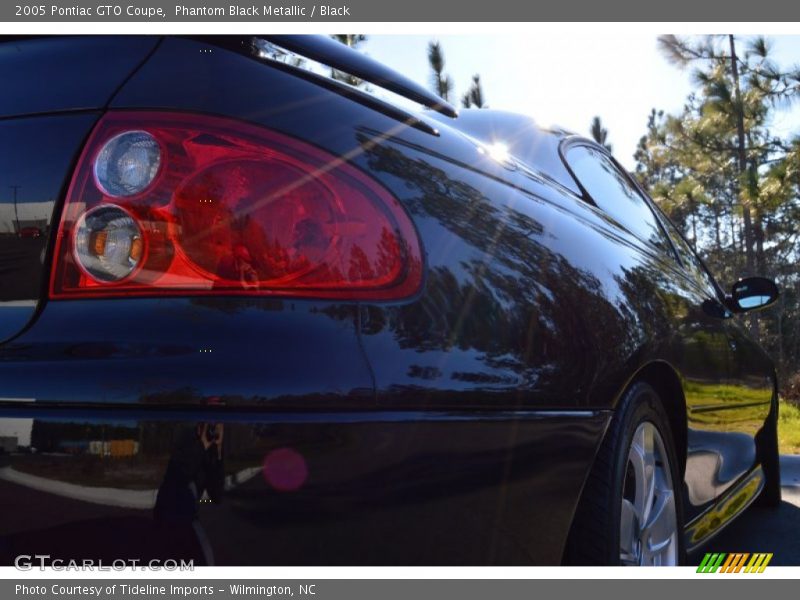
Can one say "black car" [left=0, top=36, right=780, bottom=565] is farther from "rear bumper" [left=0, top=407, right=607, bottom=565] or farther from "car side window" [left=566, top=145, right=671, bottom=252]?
"car side window" [left=566, top=145, right=671, bottom=252]

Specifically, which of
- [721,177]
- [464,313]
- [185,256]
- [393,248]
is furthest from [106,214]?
[721,177]

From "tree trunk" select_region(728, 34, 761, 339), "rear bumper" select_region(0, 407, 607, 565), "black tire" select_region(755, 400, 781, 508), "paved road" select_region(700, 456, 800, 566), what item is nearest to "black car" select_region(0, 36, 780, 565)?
"rear bumper" select_region(0, 407, 607, 565)

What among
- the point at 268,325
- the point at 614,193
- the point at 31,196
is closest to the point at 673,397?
the point at 614,193

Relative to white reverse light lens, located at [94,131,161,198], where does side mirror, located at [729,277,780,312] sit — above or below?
below

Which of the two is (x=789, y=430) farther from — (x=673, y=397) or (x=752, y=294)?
(x=673, y=397)

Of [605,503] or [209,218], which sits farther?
[605,503]

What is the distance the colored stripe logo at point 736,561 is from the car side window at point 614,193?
3.69 ft

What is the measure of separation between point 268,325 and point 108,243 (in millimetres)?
313

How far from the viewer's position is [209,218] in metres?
1.35

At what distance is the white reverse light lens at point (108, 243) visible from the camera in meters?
1.35

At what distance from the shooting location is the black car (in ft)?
4.03

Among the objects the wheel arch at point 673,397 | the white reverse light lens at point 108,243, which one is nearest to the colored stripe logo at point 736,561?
the wheel arch at point 673,397

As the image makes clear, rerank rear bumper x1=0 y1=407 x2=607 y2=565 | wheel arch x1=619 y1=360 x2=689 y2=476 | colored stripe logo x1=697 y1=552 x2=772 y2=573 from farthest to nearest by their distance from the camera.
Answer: colored stripe logo x1=697 y1=552 x2=772 y2=573, wheel arch x1=619 y1=360 x2=689 y2=476, rear bumper x1=0 y1=407 x2=607 y2=565

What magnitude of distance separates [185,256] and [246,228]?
0.35 feet
